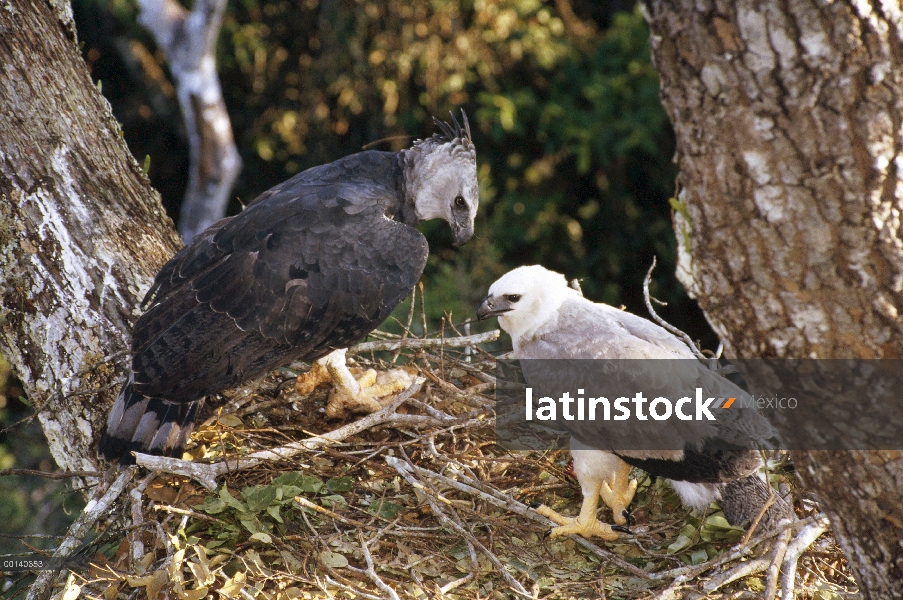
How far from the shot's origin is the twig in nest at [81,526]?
9.22ft

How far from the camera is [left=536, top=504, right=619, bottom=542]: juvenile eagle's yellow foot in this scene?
120 inches

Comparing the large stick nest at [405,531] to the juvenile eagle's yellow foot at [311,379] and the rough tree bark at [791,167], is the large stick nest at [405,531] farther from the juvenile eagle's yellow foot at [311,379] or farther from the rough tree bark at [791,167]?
the rough tree bark at [791,167]

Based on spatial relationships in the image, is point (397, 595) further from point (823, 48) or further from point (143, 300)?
point (823, 48)

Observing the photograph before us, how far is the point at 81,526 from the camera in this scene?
292 cm

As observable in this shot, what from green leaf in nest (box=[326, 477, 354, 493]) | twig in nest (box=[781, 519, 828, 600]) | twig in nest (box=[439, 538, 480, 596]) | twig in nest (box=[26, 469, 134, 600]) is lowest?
twig in nest (box=[781, 519, 828, 600])

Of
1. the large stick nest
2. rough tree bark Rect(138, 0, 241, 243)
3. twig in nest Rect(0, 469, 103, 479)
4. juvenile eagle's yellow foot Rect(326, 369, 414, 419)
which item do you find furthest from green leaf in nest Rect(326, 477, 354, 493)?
rough tree bark Rect(138, 0, 241, 243)

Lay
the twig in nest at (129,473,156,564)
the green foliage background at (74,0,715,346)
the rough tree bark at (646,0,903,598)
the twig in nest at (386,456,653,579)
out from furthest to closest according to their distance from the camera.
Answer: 1. the green foliage background at (74,0,715,346)
2. the twig in nest at (386,456,653,579)
3. the twig in nest at (129,473,156,564)
4. the rough tree bark at (646,0,903,598)

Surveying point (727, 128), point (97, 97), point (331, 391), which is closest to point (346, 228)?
point (331, 391)

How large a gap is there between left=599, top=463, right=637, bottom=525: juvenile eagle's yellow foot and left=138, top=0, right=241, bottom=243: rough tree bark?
4450 mm

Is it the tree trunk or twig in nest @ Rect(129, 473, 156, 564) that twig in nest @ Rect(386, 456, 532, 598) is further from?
the tree trunk

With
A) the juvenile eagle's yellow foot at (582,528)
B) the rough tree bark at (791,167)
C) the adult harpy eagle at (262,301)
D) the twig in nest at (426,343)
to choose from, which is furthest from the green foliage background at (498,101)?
the rough tree bark at (791,167)

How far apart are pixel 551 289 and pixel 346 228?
0.87 metres

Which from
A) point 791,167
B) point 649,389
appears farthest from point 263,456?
point 791,167

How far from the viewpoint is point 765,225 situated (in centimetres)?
179
